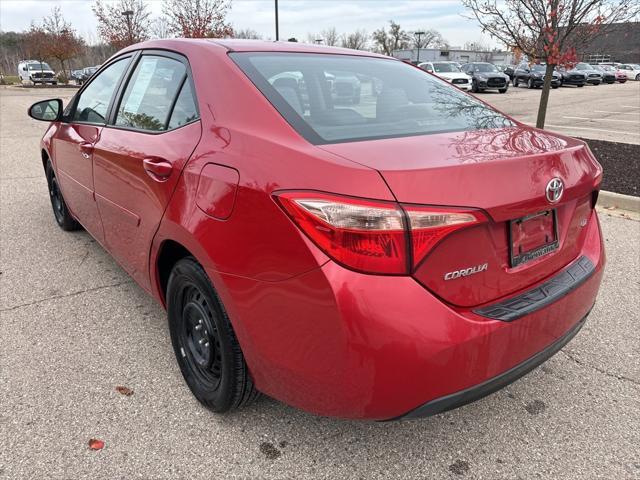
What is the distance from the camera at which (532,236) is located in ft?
5.97

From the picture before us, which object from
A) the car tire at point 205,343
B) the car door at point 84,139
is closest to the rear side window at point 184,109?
the car tire at point 205,343

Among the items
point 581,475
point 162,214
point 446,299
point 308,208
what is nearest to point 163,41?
point 162,214

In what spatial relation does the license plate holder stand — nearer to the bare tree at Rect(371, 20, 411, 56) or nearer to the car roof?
the car roof

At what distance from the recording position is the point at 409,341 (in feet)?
5.01

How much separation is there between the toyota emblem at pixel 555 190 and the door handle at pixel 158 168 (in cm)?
152

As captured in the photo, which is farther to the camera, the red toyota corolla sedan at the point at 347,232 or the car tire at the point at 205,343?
the car tire at the point at 205,343

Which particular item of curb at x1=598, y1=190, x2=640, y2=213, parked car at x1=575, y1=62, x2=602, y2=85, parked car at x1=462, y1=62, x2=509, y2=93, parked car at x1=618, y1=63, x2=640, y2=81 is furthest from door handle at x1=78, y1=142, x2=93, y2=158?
parked car at x1=618, y1=63, x2=640, y2=81

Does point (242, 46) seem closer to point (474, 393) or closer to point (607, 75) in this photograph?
point (474, 393)

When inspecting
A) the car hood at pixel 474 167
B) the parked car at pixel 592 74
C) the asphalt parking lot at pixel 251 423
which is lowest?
the asphalt parking lot at pixel 251 423

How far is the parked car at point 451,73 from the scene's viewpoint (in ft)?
82.8

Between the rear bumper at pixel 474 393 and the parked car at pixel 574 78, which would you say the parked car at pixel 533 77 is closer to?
the parked car at pixel 574 78

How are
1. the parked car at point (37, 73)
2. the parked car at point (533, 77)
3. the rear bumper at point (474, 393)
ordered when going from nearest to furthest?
1. the rear bumper at point (474, 393)
2. the parked car at point (533, 77)
3. the parked car at point (37, 73)

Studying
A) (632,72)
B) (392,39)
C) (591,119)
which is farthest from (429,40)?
(591,119)

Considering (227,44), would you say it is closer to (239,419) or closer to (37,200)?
(239,419)
